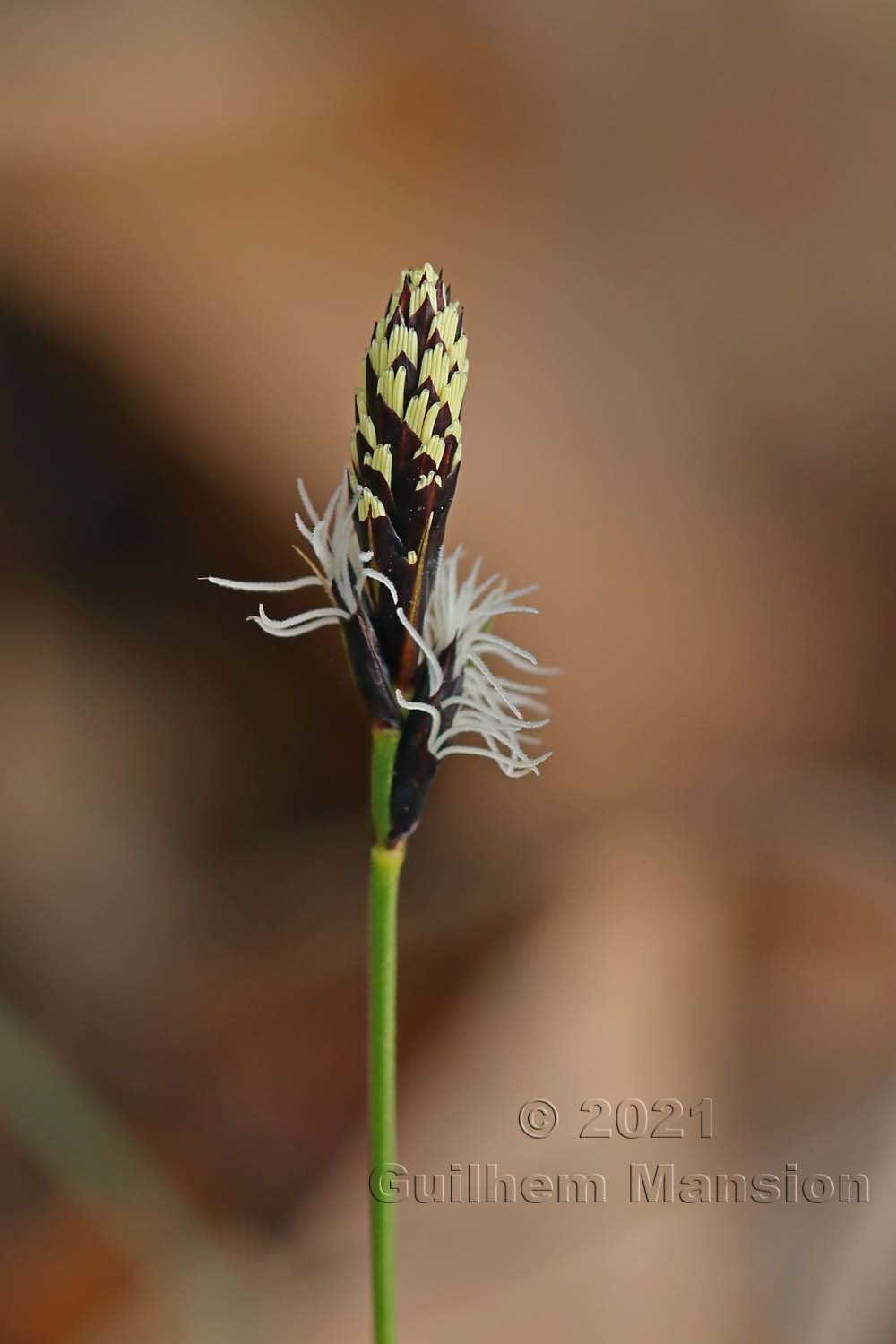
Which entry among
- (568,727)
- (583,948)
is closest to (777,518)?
(568,727)

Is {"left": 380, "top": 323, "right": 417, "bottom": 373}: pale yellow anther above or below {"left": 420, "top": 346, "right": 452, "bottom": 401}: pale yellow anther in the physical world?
above

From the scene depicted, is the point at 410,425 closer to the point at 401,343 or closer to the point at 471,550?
the point at 401,343

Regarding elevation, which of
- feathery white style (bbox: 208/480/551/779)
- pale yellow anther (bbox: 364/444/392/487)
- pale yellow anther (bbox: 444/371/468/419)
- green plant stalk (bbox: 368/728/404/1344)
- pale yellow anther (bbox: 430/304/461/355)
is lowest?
green plant stalk (bbox: 368/728/404/1344)

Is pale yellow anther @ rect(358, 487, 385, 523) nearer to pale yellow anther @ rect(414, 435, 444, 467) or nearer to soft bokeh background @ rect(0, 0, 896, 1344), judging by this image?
pale yellow anther @ rect(414, 435, 444, 467)

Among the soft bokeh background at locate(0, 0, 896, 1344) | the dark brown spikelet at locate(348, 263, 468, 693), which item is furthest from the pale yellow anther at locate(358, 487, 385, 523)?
the soft bokeh background at locate(0, 0, 896, 1344)

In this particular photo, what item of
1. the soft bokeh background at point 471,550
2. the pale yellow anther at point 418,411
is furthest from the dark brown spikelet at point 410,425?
the soft bokeh background at point 471,550

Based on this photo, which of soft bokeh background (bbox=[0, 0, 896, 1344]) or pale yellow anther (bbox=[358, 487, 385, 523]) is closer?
pale yellow anther (bbox=[358, 487, 385, 523])

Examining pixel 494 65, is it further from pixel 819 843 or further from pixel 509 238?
pixel 819 843
